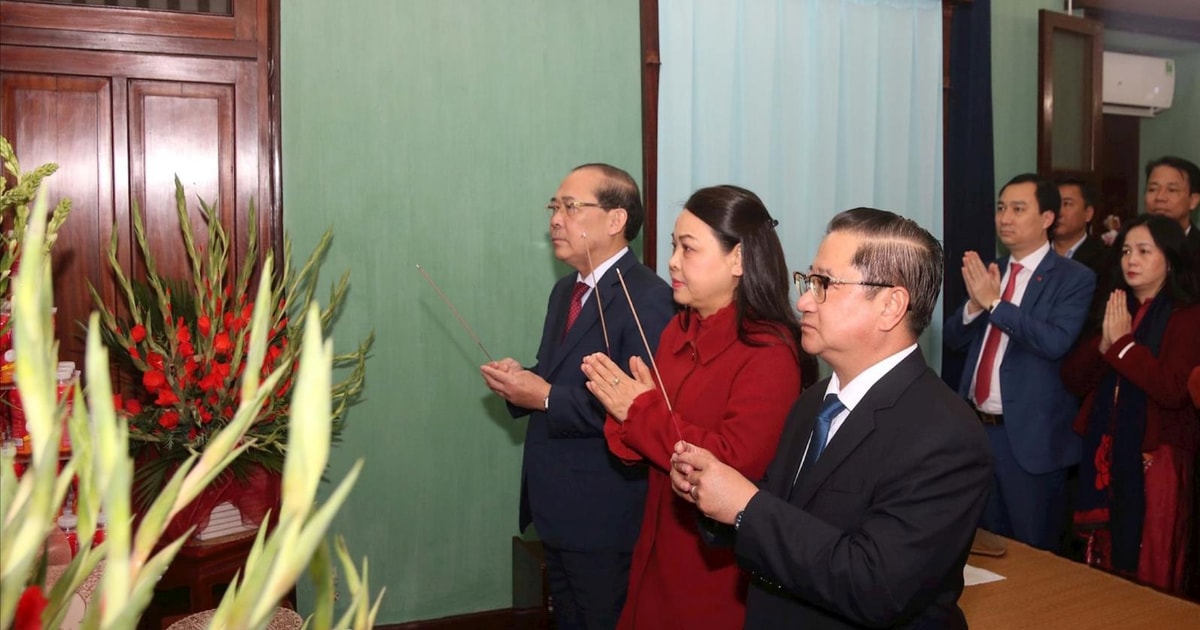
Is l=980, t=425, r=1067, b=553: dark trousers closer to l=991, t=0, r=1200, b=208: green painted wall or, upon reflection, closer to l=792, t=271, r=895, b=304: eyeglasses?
l=991, t=0, r=1200, b=208: green painted wall

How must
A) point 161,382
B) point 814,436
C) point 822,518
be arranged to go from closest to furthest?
point 822,518
point 814,436
point 161,382

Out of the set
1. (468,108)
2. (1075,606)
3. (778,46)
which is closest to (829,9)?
(778,46)

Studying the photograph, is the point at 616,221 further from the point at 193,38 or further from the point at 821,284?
the point at 193,38

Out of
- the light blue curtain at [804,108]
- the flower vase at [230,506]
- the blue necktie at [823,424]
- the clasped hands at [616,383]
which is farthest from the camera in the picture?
the light blue curtain at [804,108]

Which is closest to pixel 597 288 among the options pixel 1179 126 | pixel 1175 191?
pixel 1175 191

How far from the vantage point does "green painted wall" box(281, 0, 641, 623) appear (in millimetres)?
3516

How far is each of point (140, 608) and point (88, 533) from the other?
0.07 m

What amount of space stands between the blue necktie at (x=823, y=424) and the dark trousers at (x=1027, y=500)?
2195 mm

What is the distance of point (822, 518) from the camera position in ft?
5.19

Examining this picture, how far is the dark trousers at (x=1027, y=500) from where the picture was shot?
3.60 metres

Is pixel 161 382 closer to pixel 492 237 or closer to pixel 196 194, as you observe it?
pixel 196 194

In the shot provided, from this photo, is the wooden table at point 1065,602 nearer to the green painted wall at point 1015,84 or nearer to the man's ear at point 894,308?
the man's ear at point 894,308

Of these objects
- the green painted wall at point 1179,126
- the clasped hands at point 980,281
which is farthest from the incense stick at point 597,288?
the green painted wall at point 1179,126

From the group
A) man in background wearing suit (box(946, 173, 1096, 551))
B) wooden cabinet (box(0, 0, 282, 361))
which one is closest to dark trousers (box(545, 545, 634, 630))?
wooden cabinet (box(0, 0, 282, 361))
